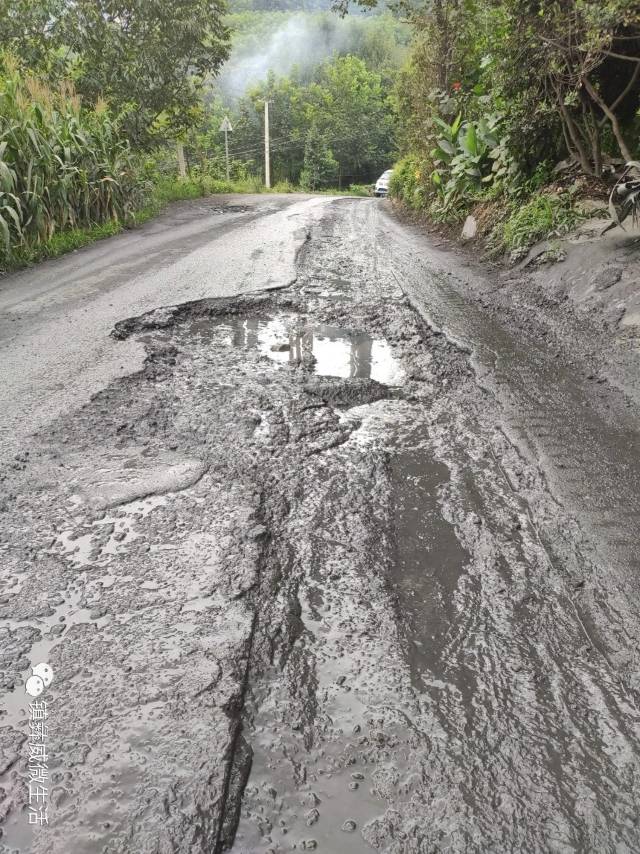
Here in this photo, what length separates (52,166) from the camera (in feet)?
27.9

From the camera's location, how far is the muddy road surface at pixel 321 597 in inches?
56.0

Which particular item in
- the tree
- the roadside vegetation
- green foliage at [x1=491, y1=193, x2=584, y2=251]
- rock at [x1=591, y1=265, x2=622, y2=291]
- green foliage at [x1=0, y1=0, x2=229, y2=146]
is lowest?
the tree

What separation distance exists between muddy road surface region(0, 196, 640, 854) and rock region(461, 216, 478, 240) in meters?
4.94

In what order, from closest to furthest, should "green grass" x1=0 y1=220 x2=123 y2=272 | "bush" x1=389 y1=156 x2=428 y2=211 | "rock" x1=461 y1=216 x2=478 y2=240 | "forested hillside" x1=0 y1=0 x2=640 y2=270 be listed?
"forested hillside" x1=0 y1=0 x2=640 y2=270 < "green grass" x1=0 y1=220 x2=123 y2=272 < "rock" x1=461 y1=216 x2=478 y2=240 < "bush" x1=389 y1=156 x2=428 y2=211

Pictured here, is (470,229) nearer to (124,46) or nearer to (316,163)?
(124,46)

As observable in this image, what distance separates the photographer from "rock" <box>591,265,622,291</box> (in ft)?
16.5

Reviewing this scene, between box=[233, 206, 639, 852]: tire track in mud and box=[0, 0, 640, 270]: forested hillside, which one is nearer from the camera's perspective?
box=[233, 206, 639, 852]: tire track in mud

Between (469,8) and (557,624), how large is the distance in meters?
11.0

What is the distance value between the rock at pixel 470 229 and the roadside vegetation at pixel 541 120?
94 millimetres

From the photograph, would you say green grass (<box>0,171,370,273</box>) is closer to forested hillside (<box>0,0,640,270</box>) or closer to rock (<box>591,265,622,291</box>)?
forested hillside (<box>0,0,640,270</box>)

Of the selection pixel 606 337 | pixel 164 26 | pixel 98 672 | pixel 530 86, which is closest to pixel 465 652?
pixel 98 672

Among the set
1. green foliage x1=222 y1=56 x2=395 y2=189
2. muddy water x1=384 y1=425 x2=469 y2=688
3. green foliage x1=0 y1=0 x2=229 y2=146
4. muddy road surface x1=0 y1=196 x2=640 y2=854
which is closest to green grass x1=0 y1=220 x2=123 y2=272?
muddy road surface x1=0 y1=196 x2=640 y2=854

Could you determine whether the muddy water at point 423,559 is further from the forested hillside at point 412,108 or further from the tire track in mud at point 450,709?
the forested hillside at point 412,108

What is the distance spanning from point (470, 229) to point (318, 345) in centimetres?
551
